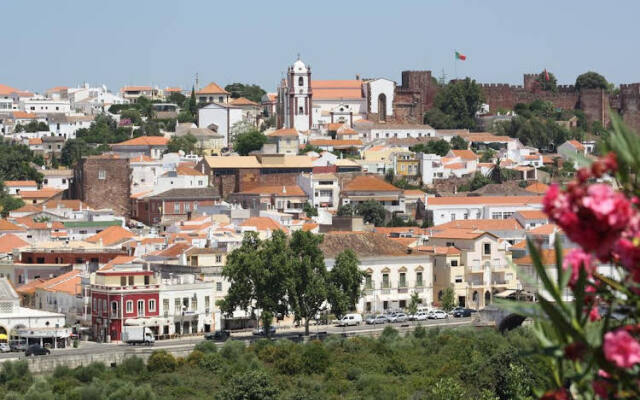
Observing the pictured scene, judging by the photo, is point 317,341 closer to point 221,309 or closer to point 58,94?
point 221,309

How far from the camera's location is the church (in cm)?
8094

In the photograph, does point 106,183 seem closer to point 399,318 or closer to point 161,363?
point 399,318

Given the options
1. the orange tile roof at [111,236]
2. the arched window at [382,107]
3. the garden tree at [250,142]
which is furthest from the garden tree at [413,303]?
the arched window at [382,107]

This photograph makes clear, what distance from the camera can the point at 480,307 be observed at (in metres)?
44.1

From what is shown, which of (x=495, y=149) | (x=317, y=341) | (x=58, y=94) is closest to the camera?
(x=317, y=341)

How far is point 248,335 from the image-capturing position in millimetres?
38031

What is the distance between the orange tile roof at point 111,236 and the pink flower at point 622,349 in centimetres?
4312

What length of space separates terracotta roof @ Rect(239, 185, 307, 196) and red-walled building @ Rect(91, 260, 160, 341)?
22.7 meters

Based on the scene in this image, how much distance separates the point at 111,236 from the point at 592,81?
5198 cm

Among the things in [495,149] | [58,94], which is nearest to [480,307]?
[495,149]

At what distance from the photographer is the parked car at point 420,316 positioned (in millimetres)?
41159

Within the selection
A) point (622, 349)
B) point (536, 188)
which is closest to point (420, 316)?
point (536, 188)

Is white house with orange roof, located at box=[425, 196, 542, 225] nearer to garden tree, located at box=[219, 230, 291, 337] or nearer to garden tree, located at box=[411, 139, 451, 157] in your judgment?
garden tree, located at box=[411, 139, 451, 157]

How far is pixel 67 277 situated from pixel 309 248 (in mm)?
7084
